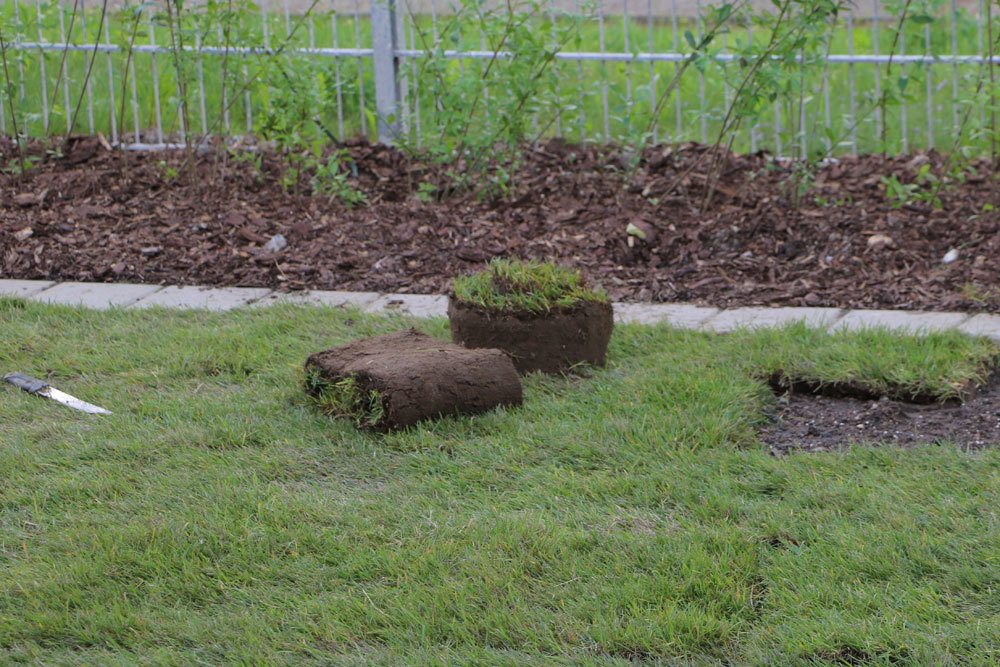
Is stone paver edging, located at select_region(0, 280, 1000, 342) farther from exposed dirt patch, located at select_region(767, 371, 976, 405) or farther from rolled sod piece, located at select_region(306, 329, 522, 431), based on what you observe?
rolled sod piece, located at select_region(306, 329, 522, 431)

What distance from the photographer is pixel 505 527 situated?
3.42 metres

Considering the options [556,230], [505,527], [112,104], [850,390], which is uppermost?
[112,104]

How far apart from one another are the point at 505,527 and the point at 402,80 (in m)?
5.62

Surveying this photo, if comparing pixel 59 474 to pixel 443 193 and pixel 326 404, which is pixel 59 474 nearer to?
pixel 326 404

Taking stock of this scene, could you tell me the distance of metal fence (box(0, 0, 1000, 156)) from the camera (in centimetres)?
729

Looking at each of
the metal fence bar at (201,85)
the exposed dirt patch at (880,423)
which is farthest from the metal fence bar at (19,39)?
the exposed dirt patch at (880,423)

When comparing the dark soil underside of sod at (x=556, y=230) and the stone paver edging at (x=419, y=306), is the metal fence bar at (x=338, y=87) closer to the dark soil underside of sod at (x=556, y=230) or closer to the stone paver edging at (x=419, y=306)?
the dark soil underside of sod at (x=556, y=230)

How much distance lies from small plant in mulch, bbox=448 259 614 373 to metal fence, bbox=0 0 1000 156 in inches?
96.9

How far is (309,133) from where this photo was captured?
804 centimetres

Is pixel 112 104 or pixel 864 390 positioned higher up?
pixel 112 104

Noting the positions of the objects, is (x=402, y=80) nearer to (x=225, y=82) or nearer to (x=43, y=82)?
(x=225, y=82)

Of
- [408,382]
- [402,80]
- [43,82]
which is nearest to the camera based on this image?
[408,382]

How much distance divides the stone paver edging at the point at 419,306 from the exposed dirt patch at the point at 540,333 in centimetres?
67

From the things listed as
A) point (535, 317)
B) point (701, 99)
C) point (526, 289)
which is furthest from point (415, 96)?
point (535, 317)
